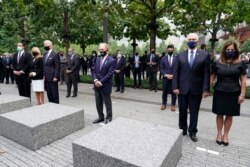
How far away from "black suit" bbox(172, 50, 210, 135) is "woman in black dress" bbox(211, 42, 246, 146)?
22 centimetres

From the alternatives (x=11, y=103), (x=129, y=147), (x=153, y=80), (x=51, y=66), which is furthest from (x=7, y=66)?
(x=129, y=147)

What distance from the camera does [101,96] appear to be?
6312mm

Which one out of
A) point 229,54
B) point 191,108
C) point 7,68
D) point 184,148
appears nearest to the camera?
point 229,54

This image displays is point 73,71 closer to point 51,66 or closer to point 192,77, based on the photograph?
point 51,66

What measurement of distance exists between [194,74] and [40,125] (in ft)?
10.5

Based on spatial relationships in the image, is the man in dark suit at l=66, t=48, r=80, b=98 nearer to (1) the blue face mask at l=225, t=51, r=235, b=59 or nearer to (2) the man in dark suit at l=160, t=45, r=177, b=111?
(2) the man in dark suit at l=160, t=45, r=177, b=111

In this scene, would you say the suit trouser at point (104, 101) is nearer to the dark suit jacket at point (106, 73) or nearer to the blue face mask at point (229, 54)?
the dark suit jacket at point (106, 73)

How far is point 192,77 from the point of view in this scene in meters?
4.92

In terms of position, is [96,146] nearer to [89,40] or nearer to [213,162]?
[213,162]

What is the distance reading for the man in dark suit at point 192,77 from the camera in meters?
4.84

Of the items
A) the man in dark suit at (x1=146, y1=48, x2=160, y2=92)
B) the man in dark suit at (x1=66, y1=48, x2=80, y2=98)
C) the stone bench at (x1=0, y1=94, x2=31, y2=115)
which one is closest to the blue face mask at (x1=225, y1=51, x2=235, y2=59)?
the stone bench at (x1=0, y1=94, x2=31, y2=115)

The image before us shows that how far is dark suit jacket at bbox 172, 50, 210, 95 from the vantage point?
483 centimetres

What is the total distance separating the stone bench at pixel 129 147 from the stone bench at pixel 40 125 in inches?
50.3

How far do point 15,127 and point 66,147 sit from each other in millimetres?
1123
